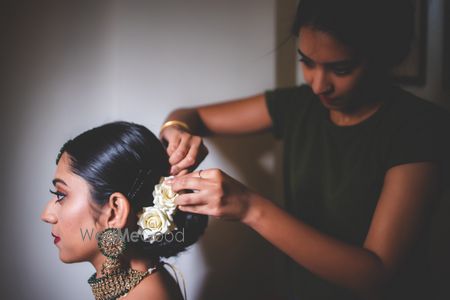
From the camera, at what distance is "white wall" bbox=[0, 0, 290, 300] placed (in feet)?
4.17

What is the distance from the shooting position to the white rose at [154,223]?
96cm

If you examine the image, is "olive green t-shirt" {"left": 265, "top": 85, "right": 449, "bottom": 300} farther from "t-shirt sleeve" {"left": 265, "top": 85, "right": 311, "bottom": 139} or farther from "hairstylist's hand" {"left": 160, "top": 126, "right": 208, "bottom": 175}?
"hairstylist's hand" {"left": 160, "top": 126, "right": 208, "bottom": 175}

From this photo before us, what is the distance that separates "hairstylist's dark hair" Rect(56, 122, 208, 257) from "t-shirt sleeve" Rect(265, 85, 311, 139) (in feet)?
1.50

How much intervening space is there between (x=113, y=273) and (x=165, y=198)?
0.79ft

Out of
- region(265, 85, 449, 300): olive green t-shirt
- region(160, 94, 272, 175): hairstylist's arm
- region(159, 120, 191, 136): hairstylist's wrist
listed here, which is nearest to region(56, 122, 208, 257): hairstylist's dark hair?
region(159, 120, 191, 136): hairstylist's wrist

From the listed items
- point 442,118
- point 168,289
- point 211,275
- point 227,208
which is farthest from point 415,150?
point 211,275

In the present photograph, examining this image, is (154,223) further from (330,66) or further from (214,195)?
(330,66)

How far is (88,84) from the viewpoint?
53.1 inches

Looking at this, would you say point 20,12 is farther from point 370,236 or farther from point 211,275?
point 370,236

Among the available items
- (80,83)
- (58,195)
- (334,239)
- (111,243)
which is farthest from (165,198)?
(80,83)

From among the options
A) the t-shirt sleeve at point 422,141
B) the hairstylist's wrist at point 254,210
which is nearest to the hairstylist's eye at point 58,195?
the hairstylist's wrist at point 254,210

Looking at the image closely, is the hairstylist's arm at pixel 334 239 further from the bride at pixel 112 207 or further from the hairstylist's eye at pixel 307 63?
the hairstylist's eye at pixel 307 63

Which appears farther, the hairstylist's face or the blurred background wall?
the blurred background wall

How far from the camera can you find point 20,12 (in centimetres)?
125
